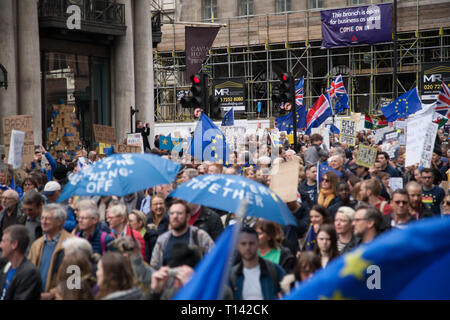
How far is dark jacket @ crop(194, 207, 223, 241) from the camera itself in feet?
23.5

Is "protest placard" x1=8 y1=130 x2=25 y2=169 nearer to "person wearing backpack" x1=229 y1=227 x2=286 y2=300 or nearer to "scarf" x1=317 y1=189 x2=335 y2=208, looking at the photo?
"scarf" x1=317 y1=189 x2=335 y2=208

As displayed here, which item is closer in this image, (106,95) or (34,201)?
(34,201)

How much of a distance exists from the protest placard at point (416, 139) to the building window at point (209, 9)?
130 ft

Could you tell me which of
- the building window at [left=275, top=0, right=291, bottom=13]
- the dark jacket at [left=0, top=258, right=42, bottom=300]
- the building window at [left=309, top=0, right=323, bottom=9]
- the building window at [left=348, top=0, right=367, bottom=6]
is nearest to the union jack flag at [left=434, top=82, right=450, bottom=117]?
the dark jacket at [left=0, top=258, right=42, bottom=300]

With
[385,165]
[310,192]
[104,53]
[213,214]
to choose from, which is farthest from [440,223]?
[104,53]

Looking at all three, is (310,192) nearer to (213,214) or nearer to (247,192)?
(213,214)

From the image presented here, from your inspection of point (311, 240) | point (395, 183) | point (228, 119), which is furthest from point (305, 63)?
point (311, 240)

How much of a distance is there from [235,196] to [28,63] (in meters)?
16.4

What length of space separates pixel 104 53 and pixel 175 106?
19.3m

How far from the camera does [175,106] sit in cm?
4438

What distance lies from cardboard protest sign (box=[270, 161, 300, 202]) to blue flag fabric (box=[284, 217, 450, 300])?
5.29m

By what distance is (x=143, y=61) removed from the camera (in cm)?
2650
